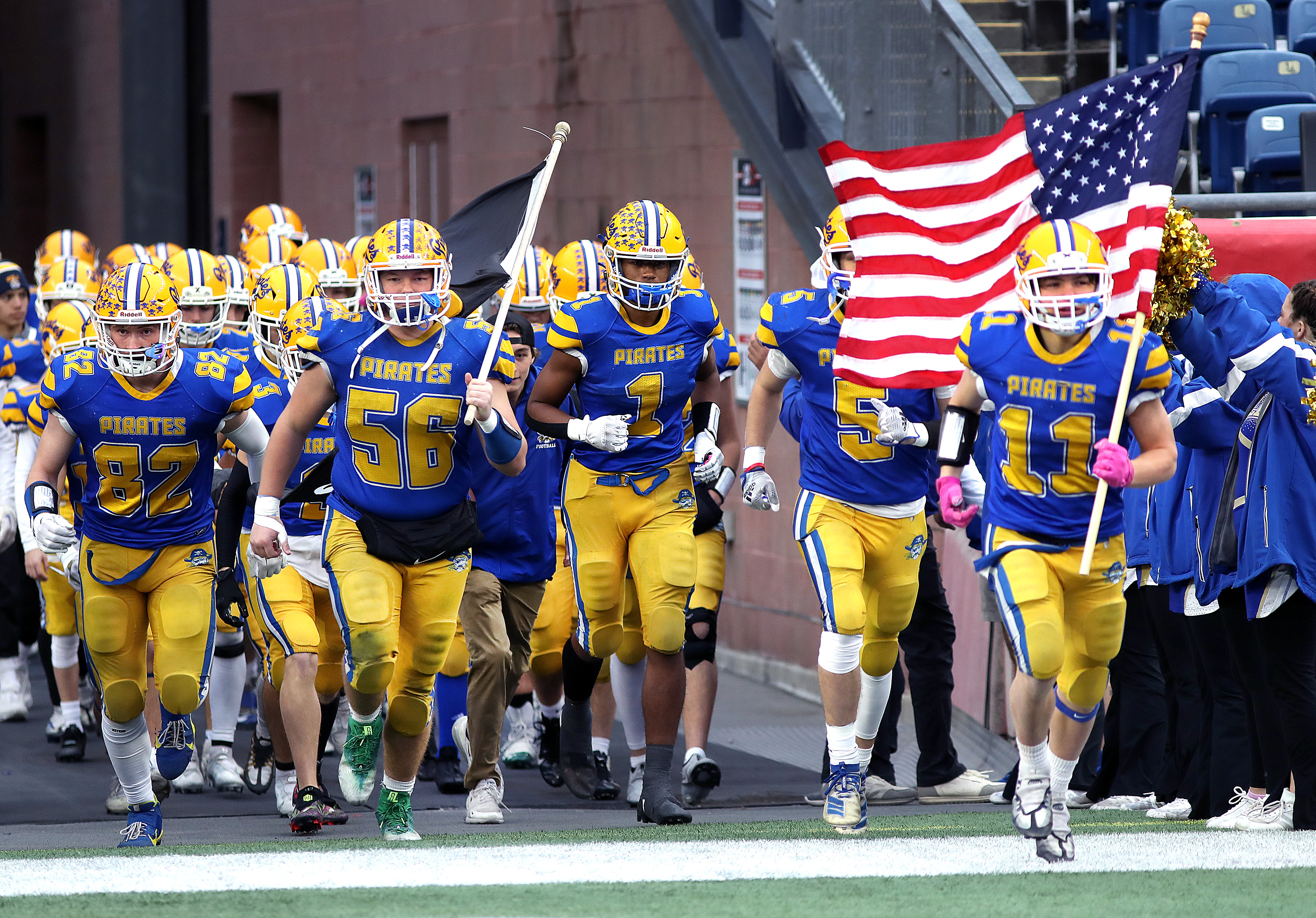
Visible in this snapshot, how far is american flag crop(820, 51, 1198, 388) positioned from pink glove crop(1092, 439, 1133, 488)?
85 cm

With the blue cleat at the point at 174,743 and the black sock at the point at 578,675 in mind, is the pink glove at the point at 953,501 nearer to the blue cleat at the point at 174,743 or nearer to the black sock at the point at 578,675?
the black sock at the point at 578,675

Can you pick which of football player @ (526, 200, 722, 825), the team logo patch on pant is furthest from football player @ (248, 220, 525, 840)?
the team logo patch on pant

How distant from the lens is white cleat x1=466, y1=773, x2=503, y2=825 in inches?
309

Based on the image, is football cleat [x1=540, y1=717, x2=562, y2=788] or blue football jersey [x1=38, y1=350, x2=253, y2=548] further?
football cleat [x1=540, y1=717, x2=562, y2=788]

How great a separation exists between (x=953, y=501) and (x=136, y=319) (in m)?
3.07

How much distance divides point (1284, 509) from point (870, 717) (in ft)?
5.89

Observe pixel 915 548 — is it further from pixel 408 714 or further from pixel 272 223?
pixel 272 223

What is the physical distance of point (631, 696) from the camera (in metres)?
8.45

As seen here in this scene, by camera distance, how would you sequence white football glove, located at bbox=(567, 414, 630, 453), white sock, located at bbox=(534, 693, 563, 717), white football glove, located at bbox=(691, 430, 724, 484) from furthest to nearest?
white sock, located at bbox=(534, 693, 563, 717)
white football glove, located at bbox=(691, 430, 724, 484)
white football glove, located at bbox=(567, 414, 630, 453)

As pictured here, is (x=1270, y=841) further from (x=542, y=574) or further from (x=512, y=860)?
(x=542, y=574)

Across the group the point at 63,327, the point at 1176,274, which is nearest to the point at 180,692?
the point at 63,327

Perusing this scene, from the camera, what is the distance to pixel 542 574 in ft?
29.2

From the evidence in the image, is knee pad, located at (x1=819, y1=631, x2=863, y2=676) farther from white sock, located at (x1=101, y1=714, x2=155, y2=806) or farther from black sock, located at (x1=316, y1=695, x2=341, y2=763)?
white sock, located at (x1=101, y1=714, x2=155, y2=806)

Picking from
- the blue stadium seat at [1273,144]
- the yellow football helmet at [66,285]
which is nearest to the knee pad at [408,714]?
the yellow football helmet at [66,285]
